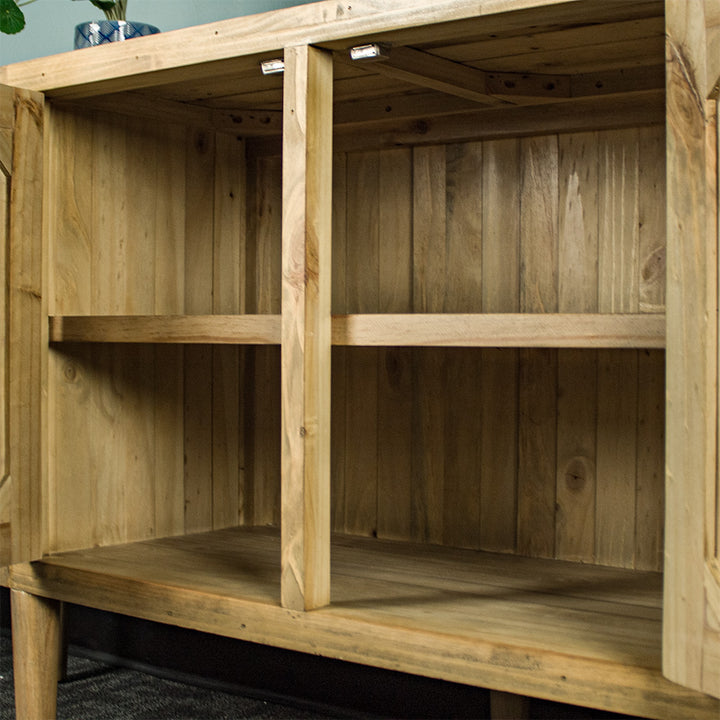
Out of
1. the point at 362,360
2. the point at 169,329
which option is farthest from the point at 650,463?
the point at 169,329

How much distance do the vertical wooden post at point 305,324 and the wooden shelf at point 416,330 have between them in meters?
0.08

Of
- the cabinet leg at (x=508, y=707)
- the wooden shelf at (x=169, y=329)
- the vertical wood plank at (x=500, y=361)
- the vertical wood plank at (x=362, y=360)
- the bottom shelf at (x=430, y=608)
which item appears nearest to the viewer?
the bottom shelf at (x=430, y=608)

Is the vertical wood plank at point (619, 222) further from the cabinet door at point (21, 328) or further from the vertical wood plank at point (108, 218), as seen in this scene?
the cabinet door at point (21, 328)

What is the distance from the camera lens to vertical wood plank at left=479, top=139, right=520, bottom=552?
2305 millimetres

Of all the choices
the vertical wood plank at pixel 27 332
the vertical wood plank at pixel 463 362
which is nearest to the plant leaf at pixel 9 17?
the vertical wood plank at pixel 27 332

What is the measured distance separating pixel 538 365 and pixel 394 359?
38cm

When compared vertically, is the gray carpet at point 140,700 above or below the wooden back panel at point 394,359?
below

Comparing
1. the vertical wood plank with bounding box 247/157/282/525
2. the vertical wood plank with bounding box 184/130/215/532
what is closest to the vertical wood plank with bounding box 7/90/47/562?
the vertical wood plank with bounding box 184/130/215/532

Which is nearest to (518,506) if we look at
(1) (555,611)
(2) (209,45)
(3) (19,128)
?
(1) (555,611)

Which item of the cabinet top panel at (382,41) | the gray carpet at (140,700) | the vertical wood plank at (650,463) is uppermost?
the cabinet top panel at (382,41)

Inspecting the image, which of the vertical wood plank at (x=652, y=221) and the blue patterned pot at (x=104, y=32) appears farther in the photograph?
the blue patterned pot at (x=104, y=32)

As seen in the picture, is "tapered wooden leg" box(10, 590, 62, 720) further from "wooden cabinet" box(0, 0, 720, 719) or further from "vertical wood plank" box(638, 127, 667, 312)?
"vertical wood plank" box(638, 127, 667, 312)

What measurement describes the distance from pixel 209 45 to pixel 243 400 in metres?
1.09

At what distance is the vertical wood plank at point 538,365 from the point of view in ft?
7.40
